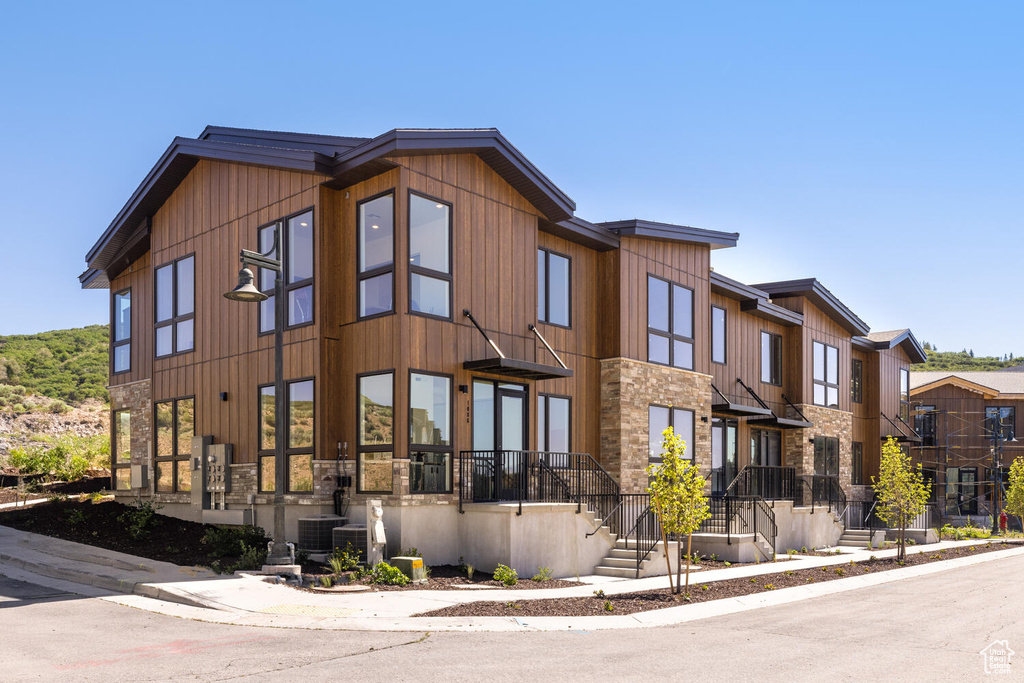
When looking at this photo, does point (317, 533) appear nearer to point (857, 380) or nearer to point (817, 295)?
point (817, 295)

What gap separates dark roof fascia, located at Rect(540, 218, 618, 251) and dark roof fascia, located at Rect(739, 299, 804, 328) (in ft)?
25.1

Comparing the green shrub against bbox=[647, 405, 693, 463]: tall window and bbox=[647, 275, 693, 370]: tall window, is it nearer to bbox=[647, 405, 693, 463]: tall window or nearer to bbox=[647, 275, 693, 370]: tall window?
bbox=[647, 405, 693, 463]: tall window

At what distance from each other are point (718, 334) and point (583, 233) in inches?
301

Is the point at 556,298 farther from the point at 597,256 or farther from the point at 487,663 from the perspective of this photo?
the point at 487,663

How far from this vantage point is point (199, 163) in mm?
21016

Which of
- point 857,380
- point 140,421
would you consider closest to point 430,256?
point 140,421

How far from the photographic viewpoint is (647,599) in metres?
13.7

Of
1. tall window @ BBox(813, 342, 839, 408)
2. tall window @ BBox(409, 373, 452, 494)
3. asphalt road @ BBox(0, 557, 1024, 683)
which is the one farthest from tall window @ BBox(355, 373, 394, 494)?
tall window @ BBox(813, 342, 839, 408)

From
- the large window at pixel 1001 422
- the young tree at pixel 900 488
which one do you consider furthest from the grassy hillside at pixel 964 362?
the young tree at pixel 900 488

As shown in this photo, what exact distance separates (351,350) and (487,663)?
928 cm

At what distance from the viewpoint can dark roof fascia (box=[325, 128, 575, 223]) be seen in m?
16.0

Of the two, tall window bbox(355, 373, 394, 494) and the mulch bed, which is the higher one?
tall window bbox(355, 373, 394, 494)

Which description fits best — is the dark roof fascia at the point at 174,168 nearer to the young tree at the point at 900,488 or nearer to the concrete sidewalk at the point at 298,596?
the concrete sidewalk at the point at 298,596

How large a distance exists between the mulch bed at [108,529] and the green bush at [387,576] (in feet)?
10.1
